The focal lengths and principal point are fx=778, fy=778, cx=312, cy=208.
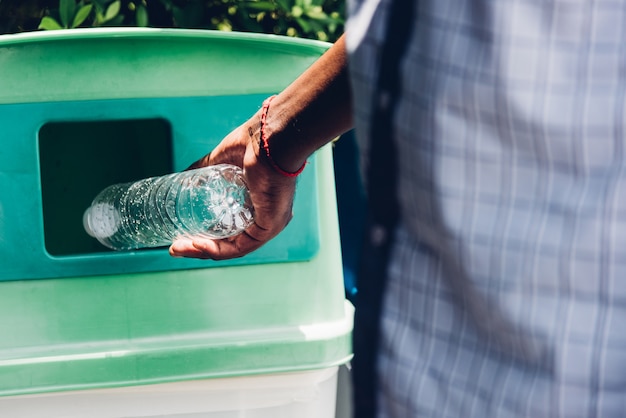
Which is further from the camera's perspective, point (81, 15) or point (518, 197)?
point (81, 15)

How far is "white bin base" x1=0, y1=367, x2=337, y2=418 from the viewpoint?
1.07 metres

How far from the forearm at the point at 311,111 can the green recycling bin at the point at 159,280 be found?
226 mm

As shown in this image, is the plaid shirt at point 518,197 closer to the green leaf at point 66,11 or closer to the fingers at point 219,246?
the fingers at point 219,246

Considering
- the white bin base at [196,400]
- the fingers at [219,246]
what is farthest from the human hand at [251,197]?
the white bin base at [196,400]

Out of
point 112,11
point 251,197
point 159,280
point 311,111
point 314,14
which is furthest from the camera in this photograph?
point 314,14

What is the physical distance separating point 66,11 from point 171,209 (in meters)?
0.37

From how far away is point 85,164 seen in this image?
125 centimetres

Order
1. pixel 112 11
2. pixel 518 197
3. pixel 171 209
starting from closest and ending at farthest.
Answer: pixel 518 197 → pixel 171 209 → pixel 112 11

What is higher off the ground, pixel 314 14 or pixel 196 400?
pixel 314 14

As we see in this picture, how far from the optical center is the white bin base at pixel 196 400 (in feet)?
3.51

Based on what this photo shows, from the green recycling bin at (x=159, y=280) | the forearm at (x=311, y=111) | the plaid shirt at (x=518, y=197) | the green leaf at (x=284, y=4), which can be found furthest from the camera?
the green leaf at (x=284, y=4)

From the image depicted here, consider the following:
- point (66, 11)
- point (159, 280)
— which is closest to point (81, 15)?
point (66, 11)

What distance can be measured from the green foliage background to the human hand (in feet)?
1.27

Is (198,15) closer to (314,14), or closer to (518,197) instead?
(314,14)
